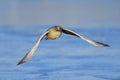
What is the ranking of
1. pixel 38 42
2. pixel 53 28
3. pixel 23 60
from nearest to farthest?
pixel 23 60 → pixel 38 42 → pixel 53 28

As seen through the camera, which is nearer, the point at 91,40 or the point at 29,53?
the point at 29,53

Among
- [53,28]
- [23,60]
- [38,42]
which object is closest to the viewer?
[23,60]

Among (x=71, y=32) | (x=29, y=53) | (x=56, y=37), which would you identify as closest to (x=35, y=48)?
(x=29, y=53)

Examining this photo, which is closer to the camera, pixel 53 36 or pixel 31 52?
pixel 31 52

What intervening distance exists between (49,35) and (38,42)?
1.88 ft

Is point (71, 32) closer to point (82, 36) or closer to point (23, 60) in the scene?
point (82, 36)

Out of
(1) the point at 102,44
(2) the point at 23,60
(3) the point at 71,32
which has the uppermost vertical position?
(3) the point at 71,32

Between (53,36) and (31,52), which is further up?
(53,36)

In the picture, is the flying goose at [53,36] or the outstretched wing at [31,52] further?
the flying goose at [53,36]

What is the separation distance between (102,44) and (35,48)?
2.31 metres

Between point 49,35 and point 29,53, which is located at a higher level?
point 49,35

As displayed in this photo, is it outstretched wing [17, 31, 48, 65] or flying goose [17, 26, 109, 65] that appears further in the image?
flying goose [17, 26, 109, 65]

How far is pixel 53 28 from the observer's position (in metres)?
10.4

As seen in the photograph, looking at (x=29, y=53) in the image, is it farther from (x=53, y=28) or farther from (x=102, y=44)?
(x=102, y=44)
